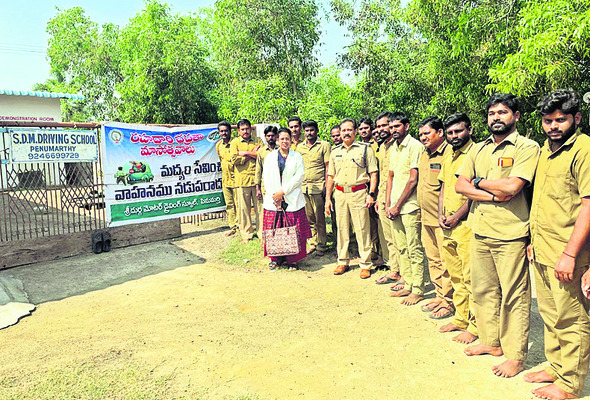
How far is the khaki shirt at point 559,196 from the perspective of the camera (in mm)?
2580

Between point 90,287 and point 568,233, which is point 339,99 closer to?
point 90,287

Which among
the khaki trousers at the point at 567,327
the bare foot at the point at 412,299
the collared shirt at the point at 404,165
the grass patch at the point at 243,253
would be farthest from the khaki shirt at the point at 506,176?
the grass patch at the point at 243,253

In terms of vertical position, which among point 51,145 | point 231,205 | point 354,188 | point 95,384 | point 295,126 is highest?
point 295,126

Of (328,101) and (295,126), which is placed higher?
(328,101)

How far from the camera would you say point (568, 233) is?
8.68 feet

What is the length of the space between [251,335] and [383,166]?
254 centimetres

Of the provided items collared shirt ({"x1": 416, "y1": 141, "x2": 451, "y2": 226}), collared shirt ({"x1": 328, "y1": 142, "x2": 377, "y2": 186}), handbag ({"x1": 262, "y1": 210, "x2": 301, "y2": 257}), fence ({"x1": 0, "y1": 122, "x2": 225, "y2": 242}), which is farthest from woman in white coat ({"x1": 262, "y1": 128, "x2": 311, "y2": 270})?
fence ({"x1": 0, "y1": 122, "x2": 225, "y2": 242})

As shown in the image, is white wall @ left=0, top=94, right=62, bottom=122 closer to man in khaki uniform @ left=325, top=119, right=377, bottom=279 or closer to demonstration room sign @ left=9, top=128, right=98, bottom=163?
demonstration room sign @ left=9, top=128, right=98, bottom=163

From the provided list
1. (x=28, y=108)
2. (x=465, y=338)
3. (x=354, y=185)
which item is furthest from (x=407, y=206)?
(x=28, y=108)

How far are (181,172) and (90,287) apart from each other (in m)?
2.89

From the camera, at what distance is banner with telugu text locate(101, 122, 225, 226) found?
22.6 ft

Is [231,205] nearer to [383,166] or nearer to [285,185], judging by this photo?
[285,185]

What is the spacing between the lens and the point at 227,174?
7730mm

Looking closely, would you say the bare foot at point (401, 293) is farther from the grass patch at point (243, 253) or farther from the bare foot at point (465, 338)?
the grass patch at point (243, 253)
